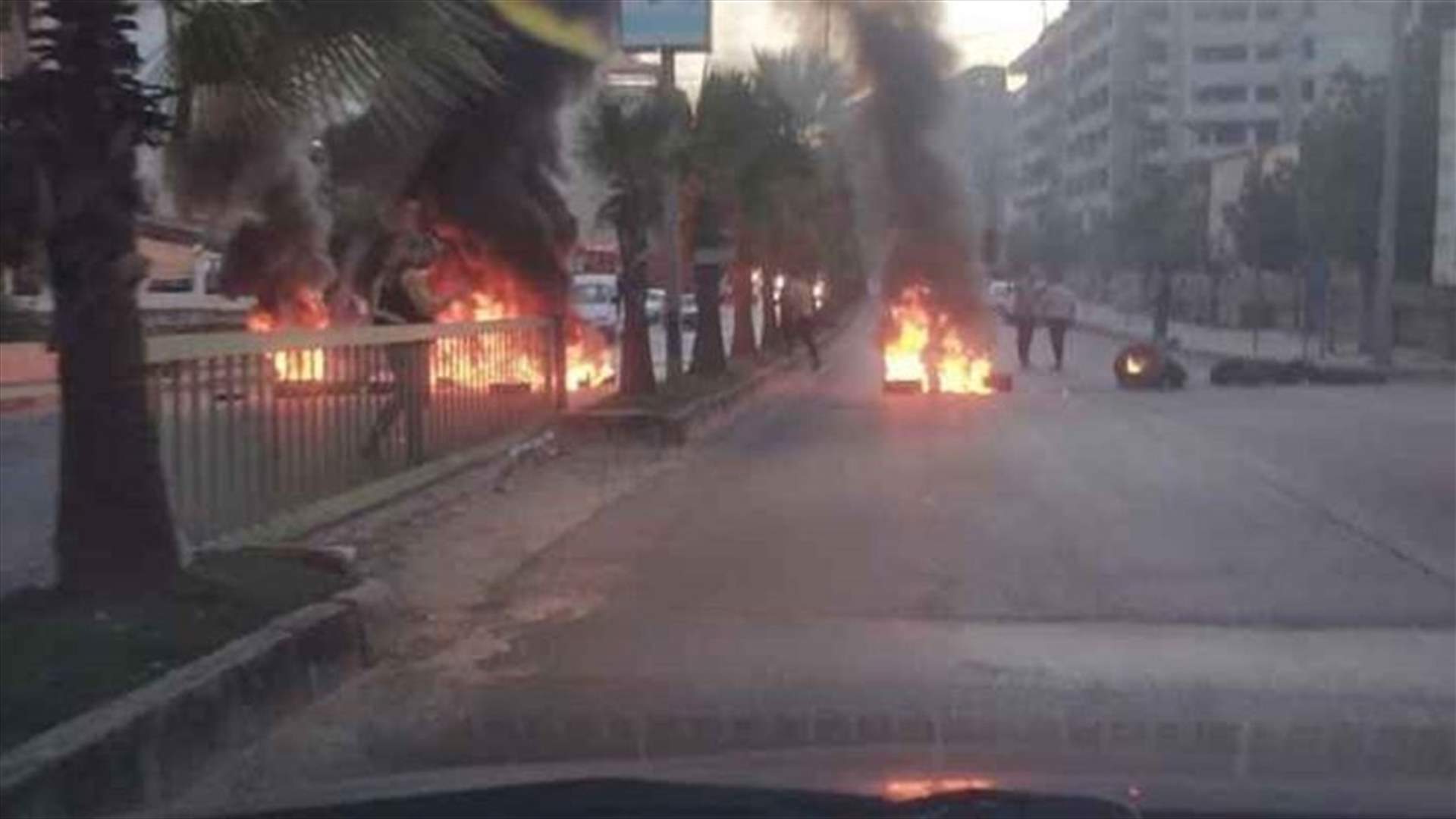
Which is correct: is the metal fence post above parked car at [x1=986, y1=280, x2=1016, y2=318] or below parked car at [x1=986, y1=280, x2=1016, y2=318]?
above

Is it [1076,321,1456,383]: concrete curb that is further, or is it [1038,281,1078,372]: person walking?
[1038,281,1078,372]: person walking

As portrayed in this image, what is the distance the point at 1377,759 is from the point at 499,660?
4.16 m

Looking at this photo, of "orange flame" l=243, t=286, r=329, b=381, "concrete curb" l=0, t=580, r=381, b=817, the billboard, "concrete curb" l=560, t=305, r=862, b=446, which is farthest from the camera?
the billboard

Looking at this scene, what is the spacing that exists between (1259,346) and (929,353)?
24.2 metres

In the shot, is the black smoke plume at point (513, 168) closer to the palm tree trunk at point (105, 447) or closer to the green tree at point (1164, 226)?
the palm tree trunk at point (105, 447)

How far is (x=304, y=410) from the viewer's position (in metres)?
16.6

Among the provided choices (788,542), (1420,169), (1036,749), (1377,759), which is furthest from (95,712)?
(1420,169)

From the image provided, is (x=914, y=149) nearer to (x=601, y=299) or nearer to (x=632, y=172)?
(x=632, y=172)

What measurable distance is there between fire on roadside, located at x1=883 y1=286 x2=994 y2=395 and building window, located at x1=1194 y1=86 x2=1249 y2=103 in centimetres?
9706

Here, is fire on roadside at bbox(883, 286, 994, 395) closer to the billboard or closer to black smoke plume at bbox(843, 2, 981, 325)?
black smoke plume at bbox(843, 2, 981, 325)

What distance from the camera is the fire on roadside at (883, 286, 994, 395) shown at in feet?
Answer: 126

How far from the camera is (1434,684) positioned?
10.9 meters

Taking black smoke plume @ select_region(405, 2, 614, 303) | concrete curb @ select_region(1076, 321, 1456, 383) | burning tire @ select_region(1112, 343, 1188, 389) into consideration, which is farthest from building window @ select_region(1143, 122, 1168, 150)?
black smoke plume @ select_region(405, 2, 614, 303)

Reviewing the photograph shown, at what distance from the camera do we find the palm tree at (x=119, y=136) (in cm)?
1102
